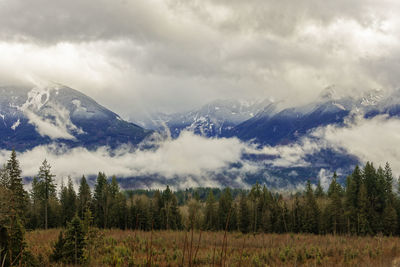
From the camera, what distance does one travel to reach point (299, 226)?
2594 inches

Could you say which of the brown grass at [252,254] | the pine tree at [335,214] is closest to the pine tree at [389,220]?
the pine tree at [335,214]

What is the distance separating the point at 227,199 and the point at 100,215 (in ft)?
97.4

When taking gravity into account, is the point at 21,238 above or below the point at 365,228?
above

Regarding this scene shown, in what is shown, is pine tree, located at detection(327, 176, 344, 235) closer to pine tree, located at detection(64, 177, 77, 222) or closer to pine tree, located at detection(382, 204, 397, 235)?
pine tree, located at detection(382, 204, 397, 235)

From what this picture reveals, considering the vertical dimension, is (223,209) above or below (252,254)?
below

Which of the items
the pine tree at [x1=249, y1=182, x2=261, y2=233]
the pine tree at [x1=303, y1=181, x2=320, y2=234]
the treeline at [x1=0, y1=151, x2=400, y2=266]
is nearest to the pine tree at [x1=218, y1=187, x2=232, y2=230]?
the treeline at [x1=0, y1=151, x2=400, y2=266]

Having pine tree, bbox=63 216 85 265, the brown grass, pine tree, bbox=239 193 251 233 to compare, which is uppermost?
pine tree, bbox=63 216 85 265

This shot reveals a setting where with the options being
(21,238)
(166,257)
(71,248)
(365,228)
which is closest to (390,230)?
(365,228)

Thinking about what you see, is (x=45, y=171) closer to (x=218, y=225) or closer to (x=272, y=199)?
(x=218, y=225)

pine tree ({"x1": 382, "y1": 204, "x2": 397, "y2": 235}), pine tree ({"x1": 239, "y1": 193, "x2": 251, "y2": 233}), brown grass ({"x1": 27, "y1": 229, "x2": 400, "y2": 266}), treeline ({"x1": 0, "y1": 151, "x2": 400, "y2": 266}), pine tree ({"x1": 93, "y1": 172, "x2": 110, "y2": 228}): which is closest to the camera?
brown grass ({"x1": 27, "y1": 229, "x2": 400, "y2": 266})

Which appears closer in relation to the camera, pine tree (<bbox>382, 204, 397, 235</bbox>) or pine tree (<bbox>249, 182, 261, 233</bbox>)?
pine tree (<bbox>382, 204, 397, 235</bbox>)

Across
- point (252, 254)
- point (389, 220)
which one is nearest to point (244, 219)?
point (389, 220)

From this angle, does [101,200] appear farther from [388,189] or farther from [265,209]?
[388,189]

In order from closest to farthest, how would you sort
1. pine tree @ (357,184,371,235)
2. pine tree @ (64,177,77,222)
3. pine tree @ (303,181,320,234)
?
pine tree @ (357,184,371,235), pine tree @ (303,181,320,234), pine tree @ (64,177,77,222)
